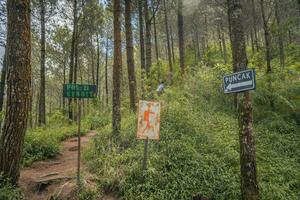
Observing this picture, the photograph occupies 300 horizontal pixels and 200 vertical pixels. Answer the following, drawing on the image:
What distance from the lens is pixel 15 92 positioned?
18.4 ft

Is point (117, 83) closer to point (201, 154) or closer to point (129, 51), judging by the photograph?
point (129, 51)

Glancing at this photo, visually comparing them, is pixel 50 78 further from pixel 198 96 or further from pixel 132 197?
pixel 132 197

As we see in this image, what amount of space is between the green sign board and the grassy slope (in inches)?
62.3

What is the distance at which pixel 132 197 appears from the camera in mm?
4805

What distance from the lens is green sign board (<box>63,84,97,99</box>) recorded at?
5543 millimetres

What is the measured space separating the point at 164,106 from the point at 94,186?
3.48 meters

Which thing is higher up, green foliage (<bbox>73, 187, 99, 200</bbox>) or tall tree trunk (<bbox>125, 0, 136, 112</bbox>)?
tall tree trunk (<bbox>125, 0, 136, 112</bbox>)

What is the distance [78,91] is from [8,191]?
2.36 m

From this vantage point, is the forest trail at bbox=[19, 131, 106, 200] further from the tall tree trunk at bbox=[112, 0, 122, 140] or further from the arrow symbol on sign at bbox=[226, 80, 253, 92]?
the arrow symbol on sign at bbox=[226, 80, 253, 92]

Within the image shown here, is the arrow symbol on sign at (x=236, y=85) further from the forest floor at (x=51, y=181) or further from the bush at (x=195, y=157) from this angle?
the forest floor at (x=51, y=181)

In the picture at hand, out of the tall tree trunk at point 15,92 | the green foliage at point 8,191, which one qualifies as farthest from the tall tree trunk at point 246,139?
the tall tree trunk at point 15,92

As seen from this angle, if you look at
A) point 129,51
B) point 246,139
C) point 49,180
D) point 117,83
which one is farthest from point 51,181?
A: point 129,51

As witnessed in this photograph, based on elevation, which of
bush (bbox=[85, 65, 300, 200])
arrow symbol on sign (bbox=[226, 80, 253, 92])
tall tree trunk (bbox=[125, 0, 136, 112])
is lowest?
bush (bbox=[85, 65, 300, 200])

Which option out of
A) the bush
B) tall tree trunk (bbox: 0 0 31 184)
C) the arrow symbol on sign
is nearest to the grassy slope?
the bush
